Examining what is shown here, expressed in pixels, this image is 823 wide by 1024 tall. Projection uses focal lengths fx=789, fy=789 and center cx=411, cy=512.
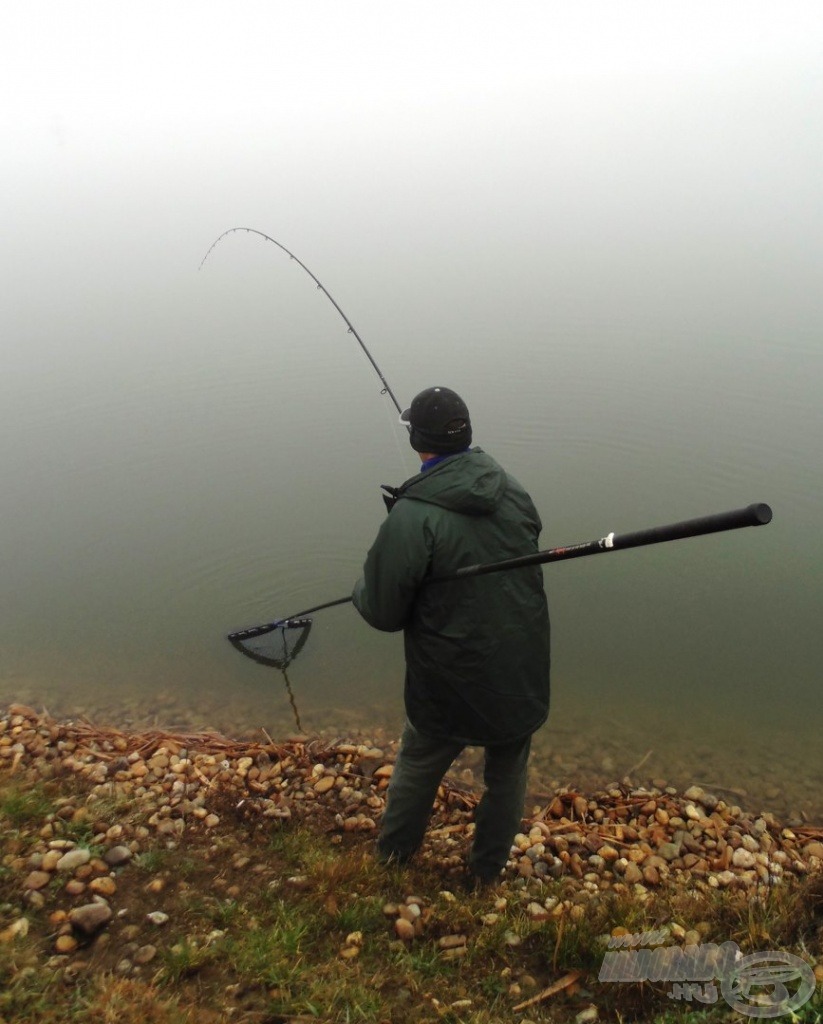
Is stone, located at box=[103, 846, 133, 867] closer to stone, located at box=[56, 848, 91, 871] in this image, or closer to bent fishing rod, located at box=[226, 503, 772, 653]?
stone, located at box=[56, 848, 91, 871]

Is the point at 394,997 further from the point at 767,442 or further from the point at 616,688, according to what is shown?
the point at 767,442

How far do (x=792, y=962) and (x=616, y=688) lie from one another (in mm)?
2830

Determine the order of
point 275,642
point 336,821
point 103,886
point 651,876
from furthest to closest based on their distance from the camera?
point 275,642 < point 336,821 < point 651,876 < point 103,886

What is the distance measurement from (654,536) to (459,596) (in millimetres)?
700

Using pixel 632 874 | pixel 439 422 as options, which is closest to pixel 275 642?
pixel 632 874

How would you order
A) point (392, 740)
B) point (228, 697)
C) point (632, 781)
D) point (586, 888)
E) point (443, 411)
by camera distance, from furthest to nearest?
point (228, 697)
point (392, 740)
point (632, 781)
point (586, 888)
point (443, 411)

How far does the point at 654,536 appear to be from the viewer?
6.25 feet

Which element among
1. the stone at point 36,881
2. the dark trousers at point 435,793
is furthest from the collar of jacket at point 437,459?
the stone at point 36,881

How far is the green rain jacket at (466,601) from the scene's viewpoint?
7.82 feet

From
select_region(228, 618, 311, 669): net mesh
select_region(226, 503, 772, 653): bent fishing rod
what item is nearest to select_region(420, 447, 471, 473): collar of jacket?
select_region(226, 503, 772, 653): bent fishing rod

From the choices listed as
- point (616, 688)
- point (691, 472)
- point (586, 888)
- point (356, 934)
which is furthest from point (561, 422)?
point (356, 934)

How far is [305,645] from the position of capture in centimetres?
525

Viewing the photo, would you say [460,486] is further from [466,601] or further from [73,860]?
[73,860]

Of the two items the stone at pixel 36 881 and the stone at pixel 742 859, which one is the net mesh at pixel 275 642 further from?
the stone at pixel 742 859
